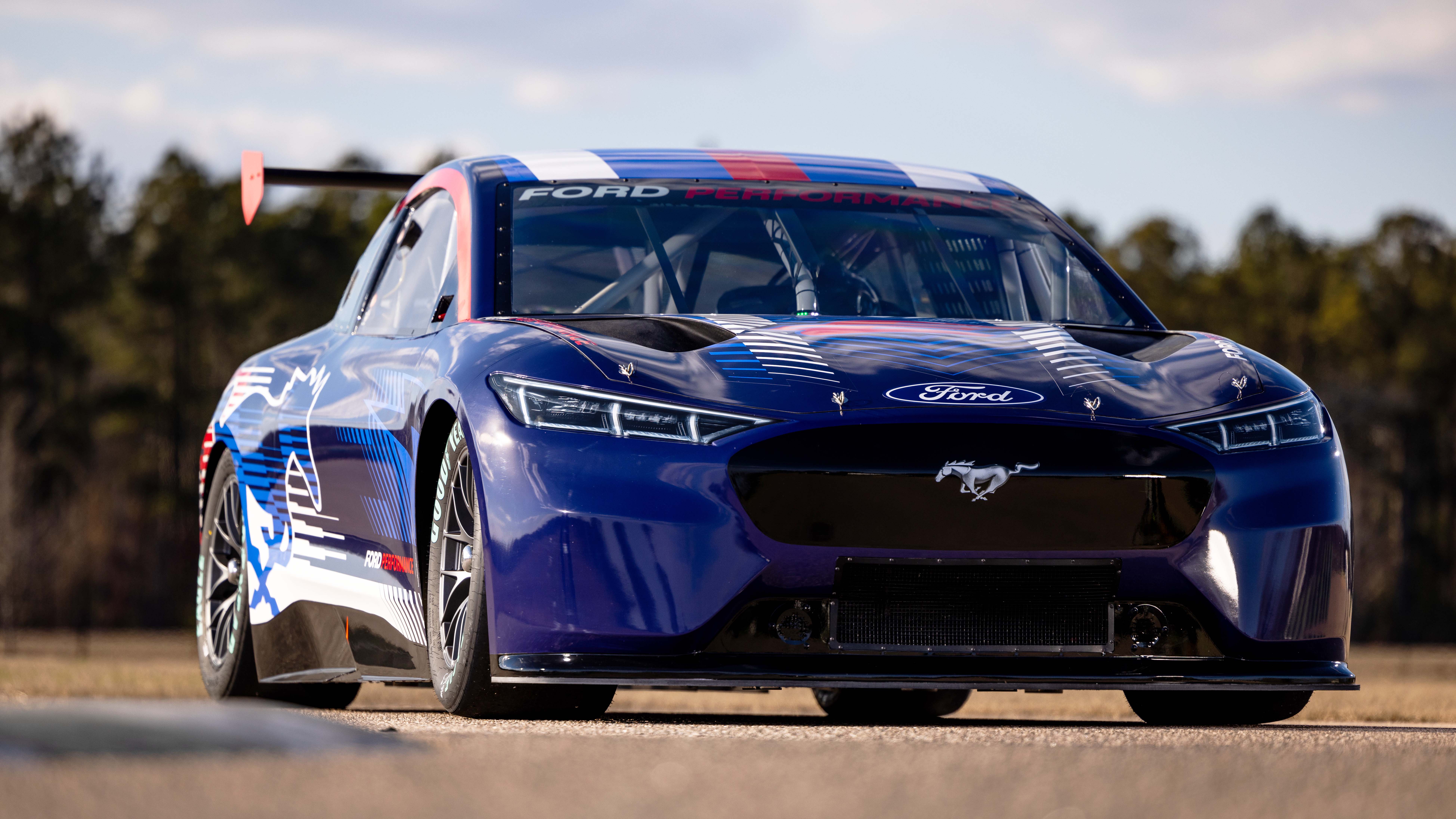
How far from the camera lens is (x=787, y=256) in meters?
6.00

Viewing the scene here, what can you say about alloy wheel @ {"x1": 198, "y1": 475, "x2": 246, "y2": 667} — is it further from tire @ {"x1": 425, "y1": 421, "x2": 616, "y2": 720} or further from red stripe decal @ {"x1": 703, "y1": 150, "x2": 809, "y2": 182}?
red stripe decal @ {"x1": 703, "y1": 150, "x2": 809, "y2": 182}

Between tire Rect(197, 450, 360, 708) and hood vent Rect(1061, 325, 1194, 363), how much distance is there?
9.33 ft

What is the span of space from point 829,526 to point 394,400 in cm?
148

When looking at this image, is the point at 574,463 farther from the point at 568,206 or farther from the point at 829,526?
the point at 568,206

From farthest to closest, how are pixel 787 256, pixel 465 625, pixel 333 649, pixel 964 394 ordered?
1. pixel 333 649
2. pixel 787 256
3. pixel 465 625
4. pixel 964 394

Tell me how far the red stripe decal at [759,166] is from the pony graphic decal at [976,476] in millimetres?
1810

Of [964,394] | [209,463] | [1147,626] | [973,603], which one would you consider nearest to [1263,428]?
[1147,626]

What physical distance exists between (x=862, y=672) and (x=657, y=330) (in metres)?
1.06

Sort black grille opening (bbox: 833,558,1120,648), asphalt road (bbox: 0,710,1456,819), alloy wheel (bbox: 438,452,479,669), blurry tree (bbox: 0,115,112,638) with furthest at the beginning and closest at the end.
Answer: blurry tree (bbox: 0,115,112,638) < alloy wheel (bbox: 438,452,479,669) < black grille opening (bbox: 833,558,1120,648) < asphalt road (bbox: 0,710,1456,819)

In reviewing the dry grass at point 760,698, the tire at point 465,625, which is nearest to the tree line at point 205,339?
the dry grass at point 760,698

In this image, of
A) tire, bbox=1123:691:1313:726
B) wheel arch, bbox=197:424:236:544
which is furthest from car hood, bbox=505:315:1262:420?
wheel arch, bbox=197:424:236:544

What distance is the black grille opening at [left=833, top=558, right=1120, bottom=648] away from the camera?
472cm

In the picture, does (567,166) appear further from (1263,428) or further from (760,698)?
(760,698)

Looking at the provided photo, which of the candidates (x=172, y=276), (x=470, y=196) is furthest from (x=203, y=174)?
(x=470, y=196)
